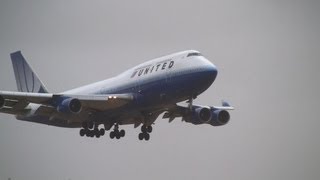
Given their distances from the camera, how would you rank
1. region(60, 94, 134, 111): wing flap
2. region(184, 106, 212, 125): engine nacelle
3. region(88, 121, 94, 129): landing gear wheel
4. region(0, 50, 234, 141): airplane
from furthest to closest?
region(88, 121, 94, 129): landing gear wheel
region(184, 106, 212, 125): engine nacelle
region(60, 94, 134, 111): wing flap
region(0, 50, 234, 141): airplane

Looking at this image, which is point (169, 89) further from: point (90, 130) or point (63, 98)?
point (90, 130)

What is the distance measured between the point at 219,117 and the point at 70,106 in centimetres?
1425

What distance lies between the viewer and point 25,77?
6962 centimetres

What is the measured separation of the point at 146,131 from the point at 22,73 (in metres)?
16.6

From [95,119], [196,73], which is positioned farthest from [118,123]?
[196,73]

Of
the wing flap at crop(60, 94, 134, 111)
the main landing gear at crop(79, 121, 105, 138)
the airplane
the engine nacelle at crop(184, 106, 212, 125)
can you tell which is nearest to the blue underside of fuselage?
the airplane

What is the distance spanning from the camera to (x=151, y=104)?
54.5 m

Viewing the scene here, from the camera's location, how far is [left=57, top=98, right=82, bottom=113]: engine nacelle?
54750 millimetres

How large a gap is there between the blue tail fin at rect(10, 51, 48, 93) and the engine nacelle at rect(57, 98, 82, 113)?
41.3 feet

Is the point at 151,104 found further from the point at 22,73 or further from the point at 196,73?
the point at 22,73

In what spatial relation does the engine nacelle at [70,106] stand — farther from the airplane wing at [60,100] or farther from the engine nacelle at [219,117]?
the engine nacelle at [219,117]

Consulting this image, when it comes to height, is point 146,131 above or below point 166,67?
below

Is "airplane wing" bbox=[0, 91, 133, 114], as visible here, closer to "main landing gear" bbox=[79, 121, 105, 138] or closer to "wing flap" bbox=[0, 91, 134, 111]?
"wing flap" bbox=[0, 91, 134, 111]

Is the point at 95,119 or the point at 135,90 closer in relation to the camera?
the point at 135,90
